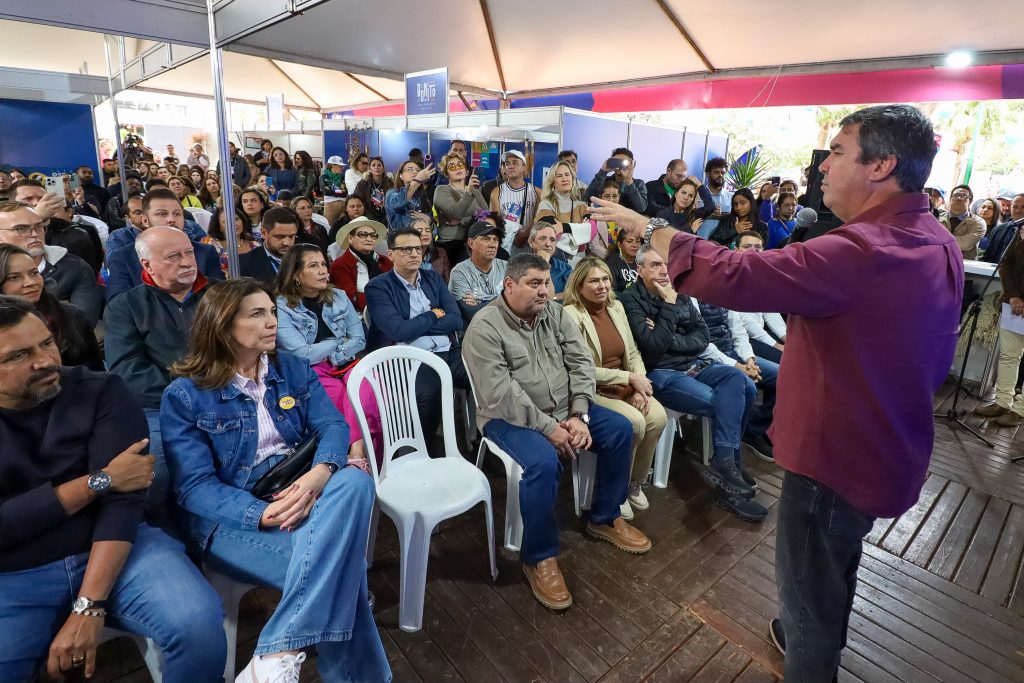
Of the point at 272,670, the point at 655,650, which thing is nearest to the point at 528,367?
the point at 655,650

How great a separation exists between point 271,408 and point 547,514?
113 centimetres

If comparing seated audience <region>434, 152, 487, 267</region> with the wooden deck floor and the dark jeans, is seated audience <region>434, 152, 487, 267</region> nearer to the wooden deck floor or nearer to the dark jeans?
the dark jeans

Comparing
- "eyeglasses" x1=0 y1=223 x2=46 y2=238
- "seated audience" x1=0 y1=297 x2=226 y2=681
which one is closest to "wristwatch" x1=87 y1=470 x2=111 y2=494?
"seated audience" x1=0 y1=297 x2=226 y2=681

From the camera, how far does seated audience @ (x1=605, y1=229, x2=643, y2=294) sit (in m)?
3.66

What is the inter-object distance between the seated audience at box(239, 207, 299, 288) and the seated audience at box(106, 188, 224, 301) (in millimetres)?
245

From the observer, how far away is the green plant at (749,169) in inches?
288

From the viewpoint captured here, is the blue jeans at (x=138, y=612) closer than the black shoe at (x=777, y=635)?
Yes

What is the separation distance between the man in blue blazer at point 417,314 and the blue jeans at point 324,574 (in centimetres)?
124

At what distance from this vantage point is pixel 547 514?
2203 mm

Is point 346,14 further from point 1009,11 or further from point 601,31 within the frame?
point 1009,11

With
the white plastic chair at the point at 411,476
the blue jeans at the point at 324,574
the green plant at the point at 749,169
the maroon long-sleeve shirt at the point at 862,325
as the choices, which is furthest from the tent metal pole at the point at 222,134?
the green plant at the point at 749,169

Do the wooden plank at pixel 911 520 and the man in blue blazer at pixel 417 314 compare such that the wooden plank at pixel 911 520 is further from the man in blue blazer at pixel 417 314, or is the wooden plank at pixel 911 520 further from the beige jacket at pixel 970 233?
the beige jacket at pixel 970 233

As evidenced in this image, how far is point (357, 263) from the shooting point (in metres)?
3.56

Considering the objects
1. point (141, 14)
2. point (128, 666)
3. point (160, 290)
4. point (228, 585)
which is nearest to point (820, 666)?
point (228, 585)
